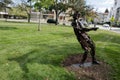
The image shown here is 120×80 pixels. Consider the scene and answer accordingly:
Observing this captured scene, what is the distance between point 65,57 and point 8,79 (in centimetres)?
315

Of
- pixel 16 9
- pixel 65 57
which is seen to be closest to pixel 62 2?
pixel 16 9

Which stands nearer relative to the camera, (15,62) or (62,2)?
(15,62)

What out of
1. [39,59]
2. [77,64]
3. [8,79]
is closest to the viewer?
[8,79]

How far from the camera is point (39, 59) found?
27.9ft

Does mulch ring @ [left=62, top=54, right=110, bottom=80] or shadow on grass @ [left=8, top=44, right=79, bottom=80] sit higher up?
shadow on grass @ [left=8, top=44, right=79, bottom=80]

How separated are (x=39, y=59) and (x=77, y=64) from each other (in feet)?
5.19

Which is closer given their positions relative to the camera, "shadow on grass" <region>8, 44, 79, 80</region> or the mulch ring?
the mulch ring

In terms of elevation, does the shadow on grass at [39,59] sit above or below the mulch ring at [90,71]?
above

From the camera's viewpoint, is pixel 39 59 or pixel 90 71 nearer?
pixel 90 71

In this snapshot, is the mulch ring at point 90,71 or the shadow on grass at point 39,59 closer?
the mulch ring at point 90,71

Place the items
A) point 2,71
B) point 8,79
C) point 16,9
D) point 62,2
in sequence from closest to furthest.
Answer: point 8,79 → point 2,71 → point 62,2 → point 16,9

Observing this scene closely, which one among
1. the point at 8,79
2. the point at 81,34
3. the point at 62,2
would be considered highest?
the point at 62,2

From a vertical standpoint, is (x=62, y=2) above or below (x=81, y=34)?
above

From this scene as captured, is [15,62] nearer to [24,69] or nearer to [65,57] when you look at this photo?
[24,69]
